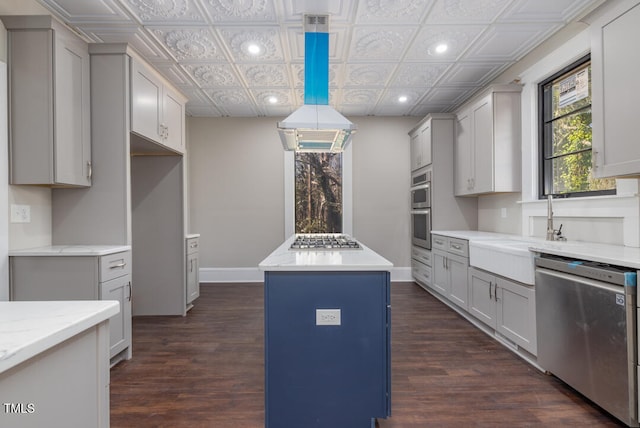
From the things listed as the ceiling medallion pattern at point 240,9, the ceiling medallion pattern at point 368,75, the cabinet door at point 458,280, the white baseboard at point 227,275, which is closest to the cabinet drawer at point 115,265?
the ceiling medallion pattern at point 240,9

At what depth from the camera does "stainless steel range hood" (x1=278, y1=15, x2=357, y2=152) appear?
265 centimetres

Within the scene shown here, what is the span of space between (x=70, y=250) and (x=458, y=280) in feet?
12.0

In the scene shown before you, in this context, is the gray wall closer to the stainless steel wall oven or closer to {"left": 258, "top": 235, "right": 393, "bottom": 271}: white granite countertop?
the stainless steel wall oven

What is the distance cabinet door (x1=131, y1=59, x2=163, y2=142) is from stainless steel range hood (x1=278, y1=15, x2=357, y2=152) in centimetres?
123

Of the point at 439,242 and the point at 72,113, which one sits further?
the point at 439,242

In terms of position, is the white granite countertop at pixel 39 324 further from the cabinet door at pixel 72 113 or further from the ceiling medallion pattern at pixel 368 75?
the ceiling medallion pattern at pixel 368 75

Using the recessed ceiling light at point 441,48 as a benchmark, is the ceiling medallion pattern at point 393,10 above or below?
above

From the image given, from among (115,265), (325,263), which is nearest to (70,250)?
(115,265)

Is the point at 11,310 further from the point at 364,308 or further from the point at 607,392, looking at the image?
the point at 607,392

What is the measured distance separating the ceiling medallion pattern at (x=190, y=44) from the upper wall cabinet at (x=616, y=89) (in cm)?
306

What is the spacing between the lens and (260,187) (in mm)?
5504

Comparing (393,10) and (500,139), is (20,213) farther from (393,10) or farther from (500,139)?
(500,139)

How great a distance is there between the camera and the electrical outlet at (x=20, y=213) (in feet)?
7.63

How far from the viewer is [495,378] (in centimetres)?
232
